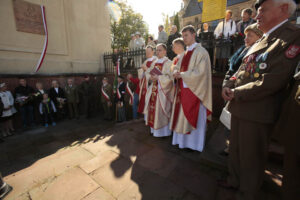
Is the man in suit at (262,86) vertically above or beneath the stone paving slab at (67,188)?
above

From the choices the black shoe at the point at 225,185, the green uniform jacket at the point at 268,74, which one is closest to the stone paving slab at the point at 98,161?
the black shoe at the point at 225,185

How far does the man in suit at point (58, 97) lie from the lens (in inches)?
270

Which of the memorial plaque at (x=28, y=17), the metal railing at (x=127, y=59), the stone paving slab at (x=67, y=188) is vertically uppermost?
the memorial plaque at (x=28, y=17)

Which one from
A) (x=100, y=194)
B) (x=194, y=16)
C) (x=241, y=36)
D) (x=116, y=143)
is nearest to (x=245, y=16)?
(x=241, y=36)

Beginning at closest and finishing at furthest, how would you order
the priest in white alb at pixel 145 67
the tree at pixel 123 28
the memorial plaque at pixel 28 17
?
the priest in white alb at pixel 145 67 < the memorial plaque at pixel 28 17 < the tree at pixel 123 28

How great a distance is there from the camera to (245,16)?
4488mm

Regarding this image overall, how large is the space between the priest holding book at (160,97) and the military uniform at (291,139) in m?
2.13

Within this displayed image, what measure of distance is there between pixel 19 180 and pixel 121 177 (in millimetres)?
1747

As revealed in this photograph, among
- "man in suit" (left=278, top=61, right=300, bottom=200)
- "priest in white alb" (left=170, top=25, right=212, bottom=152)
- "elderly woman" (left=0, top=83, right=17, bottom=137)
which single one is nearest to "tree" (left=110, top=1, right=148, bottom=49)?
"elderly woman" (left=0, top=83, right=17, bottom=137)

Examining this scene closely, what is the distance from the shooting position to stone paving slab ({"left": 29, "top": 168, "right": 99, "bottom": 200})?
197cm

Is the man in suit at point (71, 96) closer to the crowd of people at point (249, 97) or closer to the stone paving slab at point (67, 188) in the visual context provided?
the crowd of people at point (249, 97)

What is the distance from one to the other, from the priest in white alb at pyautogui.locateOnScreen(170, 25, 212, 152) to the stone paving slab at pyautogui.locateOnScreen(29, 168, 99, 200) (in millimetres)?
1789

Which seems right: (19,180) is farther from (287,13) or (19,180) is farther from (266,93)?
(287,13)

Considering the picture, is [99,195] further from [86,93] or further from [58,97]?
[86,93]
